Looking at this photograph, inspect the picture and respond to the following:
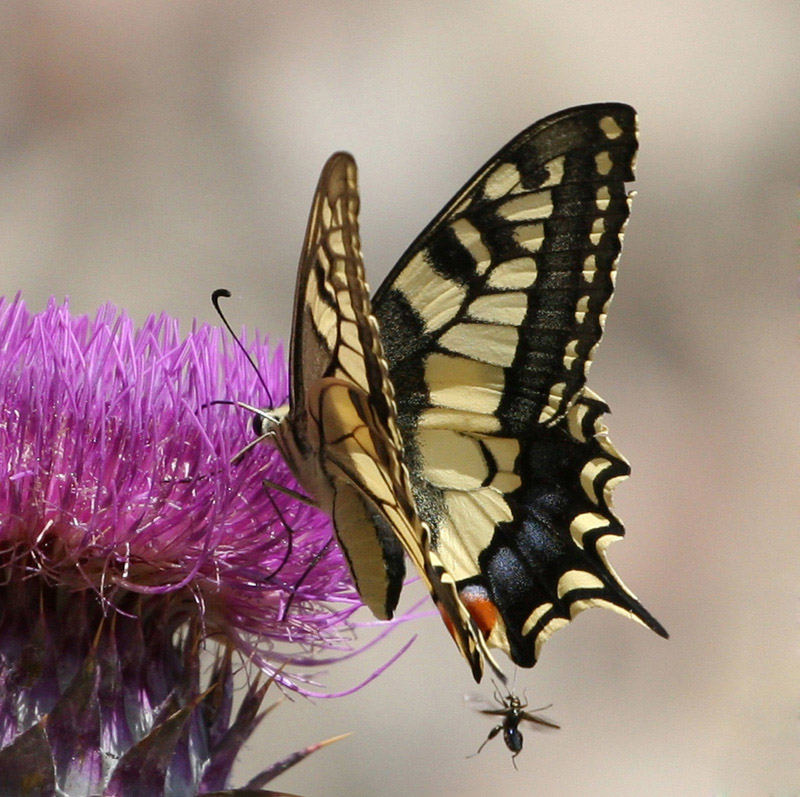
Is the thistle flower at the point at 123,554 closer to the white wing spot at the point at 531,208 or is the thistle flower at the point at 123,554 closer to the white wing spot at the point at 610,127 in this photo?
the white wing spot at the point at 531,208

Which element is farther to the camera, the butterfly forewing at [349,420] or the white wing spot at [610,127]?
the white wing spot at [610,127]

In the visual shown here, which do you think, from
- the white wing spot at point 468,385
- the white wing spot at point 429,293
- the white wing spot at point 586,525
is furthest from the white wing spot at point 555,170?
the white wing spot at point 586,525

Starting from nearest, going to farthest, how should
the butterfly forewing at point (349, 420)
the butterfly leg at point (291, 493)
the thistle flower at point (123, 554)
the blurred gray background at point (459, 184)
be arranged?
the butterfly forewing at point (349, 420)
the thistle flower at point (123, 554)
the butterfly leg at point (291, 493)
the blurred gray background at point (459, 184)

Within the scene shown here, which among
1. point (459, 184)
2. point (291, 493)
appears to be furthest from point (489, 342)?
point (459, 184)

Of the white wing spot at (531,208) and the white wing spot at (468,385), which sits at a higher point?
the white wing spot at (531,208)

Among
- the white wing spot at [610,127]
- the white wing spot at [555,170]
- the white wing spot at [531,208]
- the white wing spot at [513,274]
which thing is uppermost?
the white wing spot at [610,127]

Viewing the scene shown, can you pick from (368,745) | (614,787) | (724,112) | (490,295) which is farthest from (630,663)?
(490,295)

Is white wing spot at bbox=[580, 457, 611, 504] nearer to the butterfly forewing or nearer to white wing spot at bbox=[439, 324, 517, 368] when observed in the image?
white wing spot at bbox=[439, 324, 517, 368]
